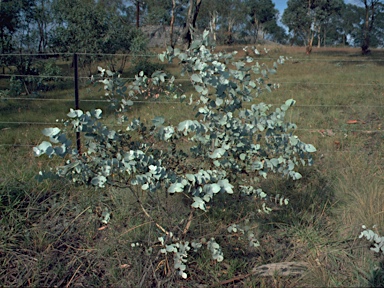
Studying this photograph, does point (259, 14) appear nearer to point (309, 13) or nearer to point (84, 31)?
point (309, 13)

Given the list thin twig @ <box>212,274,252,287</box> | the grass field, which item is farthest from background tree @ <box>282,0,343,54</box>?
thin twig @ <box>212,274,252,287</box>

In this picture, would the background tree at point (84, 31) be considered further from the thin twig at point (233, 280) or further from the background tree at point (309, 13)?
the background tree at point (309, 13)

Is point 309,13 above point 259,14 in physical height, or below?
below

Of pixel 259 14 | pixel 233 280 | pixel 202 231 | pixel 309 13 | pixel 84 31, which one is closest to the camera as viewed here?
pixel 233 280

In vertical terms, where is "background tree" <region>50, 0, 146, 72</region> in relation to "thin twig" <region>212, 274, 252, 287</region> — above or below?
above

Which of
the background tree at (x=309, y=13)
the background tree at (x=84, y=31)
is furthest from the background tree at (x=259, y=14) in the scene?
the background tree at (x=84, y=31)

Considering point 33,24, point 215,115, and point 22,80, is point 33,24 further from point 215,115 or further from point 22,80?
point 215,115

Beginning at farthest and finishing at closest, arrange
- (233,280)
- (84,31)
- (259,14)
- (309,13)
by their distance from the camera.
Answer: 1. (259,14)
2. (309,13)
3. (84,31)
4. (233,280)

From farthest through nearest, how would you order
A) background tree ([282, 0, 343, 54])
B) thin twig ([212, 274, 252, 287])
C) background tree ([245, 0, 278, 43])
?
background tree ([245, 0, 278, 43]) → background tree ([282, 0, 343, 54]) → thin twig ([212, 274, 252, 287])

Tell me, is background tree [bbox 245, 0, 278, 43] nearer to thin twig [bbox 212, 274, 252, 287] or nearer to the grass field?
the grass field

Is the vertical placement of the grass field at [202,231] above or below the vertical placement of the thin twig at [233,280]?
above

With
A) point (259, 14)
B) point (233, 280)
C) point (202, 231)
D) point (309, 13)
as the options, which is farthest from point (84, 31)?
point (259, 14)

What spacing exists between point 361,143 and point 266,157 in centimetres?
291

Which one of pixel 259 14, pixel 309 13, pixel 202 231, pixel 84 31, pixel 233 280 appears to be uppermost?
pixel 259 14
